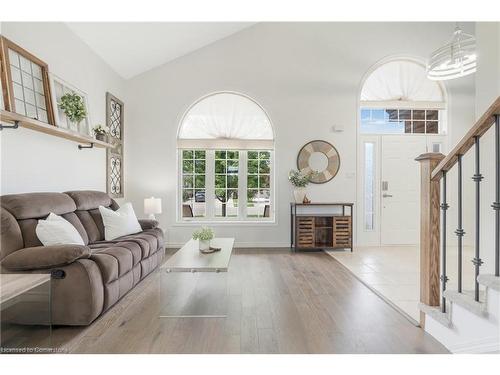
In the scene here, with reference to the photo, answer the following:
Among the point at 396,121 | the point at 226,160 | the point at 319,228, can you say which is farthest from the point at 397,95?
the point at 226,160

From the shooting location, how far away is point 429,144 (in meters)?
5.86

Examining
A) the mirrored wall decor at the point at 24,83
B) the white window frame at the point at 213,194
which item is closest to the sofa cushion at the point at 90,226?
the mirrored wall decor at the point at 24,83

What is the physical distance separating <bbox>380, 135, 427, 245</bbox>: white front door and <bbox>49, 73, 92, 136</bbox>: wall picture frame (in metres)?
5.04

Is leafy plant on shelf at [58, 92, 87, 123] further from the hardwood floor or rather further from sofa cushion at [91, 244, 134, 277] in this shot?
the hardwood floor

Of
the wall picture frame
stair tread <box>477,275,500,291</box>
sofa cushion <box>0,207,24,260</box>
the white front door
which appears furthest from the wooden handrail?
the white front door

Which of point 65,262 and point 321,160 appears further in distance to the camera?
point 321,160

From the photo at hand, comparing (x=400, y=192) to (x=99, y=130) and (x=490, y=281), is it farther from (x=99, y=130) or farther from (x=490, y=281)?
(x=99, y=130)

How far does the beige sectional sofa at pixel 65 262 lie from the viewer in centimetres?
235

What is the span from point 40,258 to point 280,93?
Answer: 4629mm

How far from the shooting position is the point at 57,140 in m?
3.59

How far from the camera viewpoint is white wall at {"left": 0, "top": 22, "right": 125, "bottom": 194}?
9.57 feet
